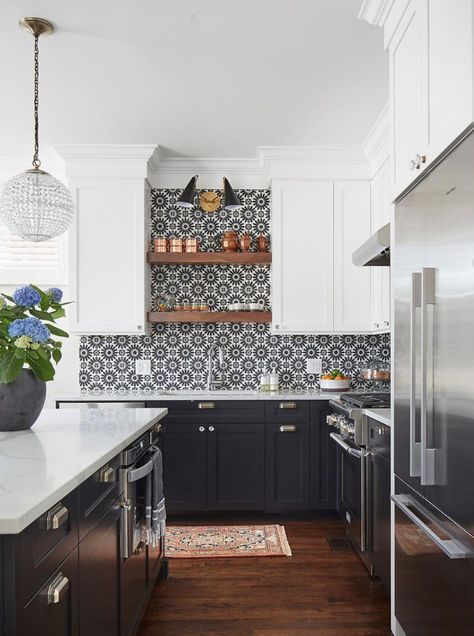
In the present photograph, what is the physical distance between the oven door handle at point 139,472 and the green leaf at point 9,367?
0.55 metres

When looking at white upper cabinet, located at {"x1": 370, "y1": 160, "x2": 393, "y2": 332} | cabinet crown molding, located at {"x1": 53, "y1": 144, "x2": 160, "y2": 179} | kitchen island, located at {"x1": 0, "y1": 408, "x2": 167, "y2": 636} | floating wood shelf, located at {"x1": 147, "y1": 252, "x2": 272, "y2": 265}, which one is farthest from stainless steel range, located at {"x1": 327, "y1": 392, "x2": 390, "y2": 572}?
cabinet crown molding, located at {"x1": 53, "y1": 144, "x2": 160, "y2": 179}

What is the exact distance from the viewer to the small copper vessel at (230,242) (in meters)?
4.71

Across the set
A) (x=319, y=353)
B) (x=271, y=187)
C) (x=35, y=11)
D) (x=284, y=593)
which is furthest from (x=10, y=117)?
(x=284, y=593)

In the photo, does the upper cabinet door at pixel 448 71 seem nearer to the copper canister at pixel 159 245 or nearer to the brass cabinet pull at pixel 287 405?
the brass cabinet pull at pixel 287 405

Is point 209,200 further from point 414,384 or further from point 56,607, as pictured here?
point 56,607

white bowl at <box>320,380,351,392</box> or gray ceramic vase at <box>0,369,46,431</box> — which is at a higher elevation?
gray ceramic vase at <box>0,369,46,431</box>

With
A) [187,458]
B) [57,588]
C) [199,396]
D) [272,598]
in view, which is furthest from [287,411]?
[57,588]

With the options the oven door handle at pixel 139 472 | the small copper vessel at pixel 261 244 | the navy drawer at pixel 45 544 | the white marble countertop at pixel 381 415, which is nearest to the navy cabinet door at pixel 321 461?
the white marble countertop at pixel 381 415

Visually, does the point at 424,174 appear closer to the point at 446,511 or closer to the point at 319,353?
the point at 446,511

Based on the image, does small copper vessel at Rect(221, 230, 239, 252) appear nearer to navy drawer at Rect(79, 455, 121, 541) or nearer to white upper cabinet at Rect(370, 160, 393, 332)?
white upper cabinet at Rect(370, 160, 393, 332)

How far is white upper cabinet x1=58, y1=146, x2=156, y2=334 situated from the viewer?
447 cm

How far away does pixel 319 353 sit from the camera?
484 centimetres

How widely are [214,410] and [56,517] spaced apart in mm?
2861

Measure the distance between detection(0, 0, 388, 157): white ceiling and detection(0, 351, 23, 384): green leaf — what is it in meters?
1.64
